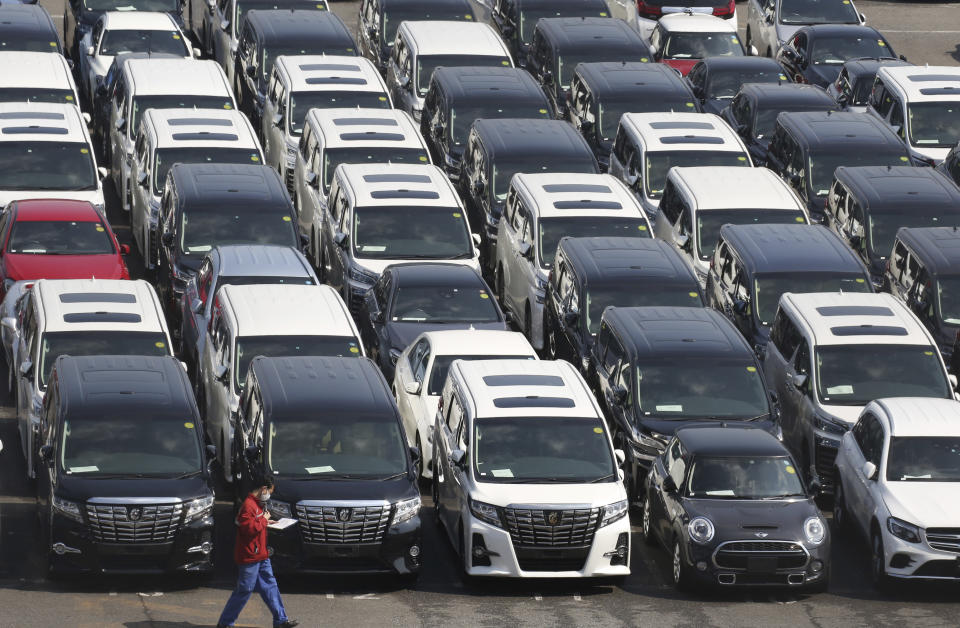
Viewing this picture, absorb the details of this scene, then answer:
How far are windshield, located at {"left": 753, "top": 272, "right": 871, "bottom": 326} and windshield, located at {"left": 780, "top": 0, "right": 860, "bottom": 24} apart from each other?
15885 mm

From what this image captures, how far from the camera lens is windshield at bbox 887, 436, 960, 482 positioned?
24734 millimetres

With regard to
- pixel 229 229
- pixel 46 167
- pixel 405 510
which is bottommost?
pixel 46 167

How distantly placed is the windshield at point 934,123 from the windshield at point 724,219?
19.3 feet

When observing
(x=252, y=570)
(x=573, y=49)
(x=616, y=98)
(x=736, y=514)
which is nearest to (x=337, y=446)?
(x=252, y=570)

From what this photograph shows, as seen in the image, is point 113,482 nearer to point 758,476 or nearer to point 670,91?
point 758,476

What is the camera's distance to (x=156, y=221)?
34.0 m

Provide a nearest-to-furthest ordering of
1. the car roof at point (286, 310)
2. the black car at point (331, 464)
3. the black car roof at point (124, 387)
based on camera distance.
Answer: the black car at point (331, 464) < the black car roof at point (124, 387) < the car roof at point (286, 310)

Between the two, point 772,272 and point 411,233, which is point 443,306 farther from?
point 772,272

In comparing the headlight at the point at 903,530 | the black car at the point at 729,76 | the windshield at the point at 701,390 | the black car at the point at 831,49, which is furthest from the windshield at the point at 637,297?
the black car at the point at 831,49

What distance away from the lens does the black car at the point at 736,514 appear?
2350cm

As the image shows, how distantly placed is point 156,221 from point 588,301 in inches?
296

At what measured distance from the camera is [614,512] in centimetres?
2373

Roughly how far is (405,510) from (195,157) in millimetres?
12806

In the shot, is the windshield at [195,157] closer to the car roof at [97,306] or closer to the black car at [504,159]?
the black car at [504,159]
